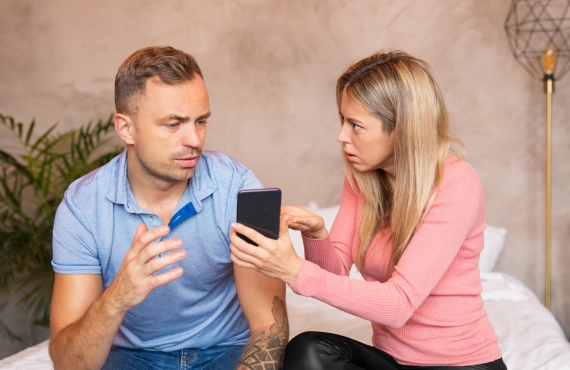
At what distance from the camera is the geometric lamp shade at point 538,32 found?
2.66 meters

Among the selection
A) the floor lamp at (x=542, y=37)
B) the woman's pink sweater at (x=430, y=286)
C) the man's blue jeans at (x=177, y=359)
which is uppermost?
the floor lamp at (x=542, y=37)

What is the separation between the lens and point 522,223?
2.81 metres

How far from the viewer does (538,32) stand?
269 cm

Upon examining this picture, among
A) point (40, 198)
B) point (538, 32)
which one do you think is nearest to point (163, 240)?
point (40, 198)

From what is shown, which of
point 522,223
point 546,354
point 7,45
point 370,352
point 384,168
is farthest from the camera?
point 7,45

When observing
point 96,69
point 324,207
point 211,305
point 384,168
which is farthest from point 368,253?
point 96,69

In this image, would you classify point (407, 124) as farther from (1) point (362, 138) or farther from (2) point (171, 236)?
(2) point (171, 236)

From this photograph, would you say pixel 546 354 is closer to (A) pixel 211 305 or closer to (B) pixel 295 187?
(A) pixel 211 305

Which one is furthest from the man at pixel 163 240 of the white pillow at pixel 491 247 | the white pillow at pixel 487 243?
the white pillow at pixel 491 247

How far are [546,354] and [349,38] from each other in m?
1.61

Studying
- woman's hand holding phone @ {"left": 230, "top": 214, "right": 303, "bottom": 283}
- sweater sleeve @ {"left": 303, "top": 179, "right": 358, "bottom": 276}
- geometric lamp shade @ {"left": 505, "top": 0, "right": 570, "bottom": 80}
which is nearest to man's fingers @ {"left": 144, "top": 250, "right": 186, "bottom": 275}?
woman's hand holding phone @ {"left": 230, "top": 214, "right": 303, "bottom": 283}

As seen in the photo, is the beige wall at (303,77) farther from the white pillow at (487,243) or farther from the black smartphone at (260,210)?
the black smartphone at (260,210)

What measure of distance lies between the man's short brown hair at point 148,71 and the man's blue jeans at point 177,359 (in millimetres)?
608

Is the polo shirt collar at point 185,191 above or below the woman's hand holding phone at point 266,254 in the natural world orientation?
above
